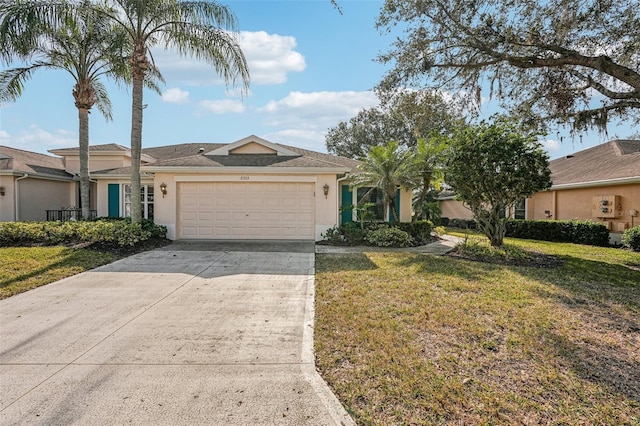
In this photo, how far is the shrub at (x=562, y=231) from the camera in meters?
13.1

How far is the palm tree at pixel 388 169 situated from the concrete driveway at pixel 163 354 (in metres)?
6.95

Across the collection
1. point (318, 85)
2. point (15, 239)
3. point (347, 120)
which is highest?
point (347, 120)

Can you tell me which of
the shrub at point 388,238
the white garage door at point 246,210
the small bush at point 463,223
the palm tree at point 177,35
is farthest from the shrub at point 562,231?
the palm tree at point 177,35

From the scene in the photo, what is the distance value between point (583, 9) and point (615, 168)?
32.2 ft

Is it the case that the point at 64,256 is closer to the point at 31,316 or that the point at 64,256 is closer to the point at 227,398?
the point at 31,316

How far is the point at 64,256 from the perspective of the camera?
870 cm

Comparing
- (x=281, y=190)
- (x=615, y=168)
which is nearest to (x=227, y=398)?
(x=281, y=190)

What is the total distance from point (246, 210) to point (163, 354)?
29.2ft

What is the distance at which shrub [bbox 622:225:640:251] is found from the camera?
36.7 ft

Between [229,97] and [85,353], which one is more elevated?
[229,97]

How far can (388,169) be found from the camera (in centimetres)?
1266

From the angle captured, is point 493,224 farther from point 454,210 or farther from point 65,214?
point 65,214

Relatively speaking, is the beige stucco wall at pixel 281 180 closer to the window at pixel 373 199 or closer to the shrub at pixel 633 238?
the window at pixel 373 199

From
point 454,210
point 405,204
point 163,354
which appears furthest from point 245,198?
point 454,210
